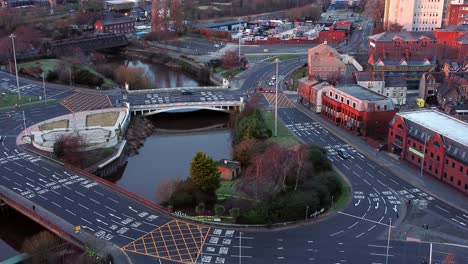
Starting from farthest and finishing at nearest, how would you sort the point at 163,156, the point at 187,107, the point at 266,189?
the point at 187,107 → the point at 163,156 → the point at 266,189

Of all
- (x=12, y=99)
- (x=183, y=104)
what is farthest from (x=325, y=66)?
(x=12, y=99)

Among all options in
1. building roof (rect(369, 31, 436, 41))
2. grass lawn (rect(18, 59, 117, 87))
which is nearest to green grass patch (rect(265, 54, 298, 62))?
building roof (rect(369, 31, 436, 41))

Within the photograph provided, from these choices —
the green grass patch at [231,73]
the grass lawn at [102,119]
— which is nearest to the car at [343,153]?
the grass lawn at [102,119]

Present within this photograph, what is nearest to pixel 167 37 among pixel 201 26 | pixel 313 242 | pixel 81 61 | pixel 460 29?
pixel 201 26

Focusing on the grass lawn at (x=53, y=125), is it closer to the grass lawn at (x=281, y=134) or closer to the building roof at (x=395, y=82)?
the grass lawn at (x=281, y=134)

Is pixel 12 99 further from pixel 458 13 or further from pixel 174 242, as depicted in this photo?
pixel 458 13
